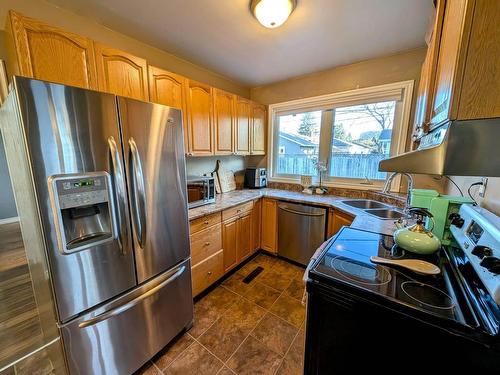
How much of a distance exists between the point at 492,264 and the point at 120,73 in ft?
7.12

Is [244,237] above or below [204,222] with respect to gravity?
below

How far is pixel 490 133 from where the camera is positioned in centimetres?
59

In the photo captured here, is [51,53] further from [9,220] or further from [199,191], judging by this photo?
[199,191]

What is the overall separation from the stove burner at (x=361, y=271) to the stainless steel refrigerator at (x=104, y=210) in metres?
1.06

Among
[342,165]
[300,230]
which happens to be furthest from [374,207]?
[300,230]

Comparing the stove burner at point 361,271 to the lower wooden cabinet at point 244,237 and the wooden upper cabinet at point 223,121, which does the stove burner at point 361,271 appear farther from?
the wooden upper cabinet at point 223,121

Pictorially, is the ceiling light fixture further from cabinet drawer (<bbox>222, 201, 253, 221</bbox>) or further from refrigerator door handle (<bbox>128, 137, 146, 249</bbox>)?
cabinet drawer (<bbox>222, 201, 253, 221</bbox>)

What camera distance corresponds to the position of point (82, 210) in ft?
3.34

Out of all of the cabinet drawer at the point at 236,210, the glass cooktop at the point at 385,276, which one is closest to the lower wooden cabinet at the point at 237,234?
the cabinet drawer at the point at 236,210

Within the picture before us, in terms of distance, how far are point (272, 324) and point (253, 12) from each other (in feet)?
7.91

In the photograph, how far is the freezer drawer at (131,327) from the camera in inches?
40.7

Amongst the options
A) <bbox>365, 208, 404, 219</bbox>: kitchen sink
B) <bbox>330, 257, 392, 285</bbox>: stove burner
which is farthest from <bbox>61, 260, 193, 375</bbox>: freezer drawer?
<bbox>365, 208, 404, 219</bbox>: kitchen sink

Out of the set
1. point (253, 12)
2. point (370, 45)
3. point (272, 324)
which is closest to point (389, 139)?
point (370, 45)

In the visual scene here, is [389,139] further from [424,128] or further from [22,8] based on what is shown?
[22,8]
